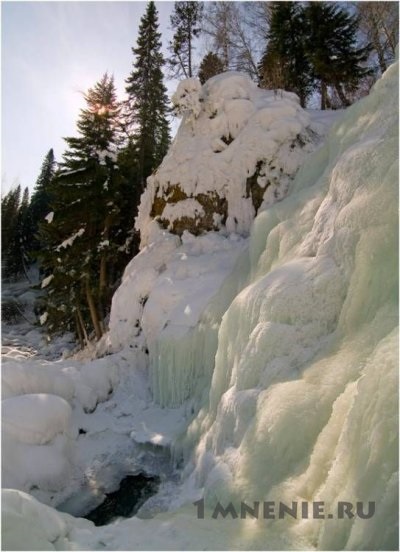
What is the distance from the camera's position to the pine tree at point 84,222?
45.9 feet

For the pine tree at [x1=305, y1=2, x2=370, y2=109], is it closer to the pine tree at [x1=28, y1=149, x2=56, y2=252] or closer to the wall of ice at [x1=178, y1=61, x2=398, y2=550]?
the wall of ice at [x1=178, y1=61, x2=398, y2=550]

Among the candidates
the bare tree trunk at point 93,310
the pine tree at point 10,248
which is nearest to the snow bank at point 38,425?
the bare tree trunk at point 93,310

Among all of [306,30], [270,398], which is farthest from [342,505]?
[306,30]

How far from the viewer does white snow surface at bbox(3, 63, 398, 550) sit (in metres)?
2.37

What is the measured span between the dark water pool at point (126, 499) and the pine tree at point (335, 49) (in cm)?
1375

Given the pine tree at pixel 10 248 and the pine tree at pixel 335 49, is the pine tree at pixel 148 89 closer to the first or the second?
the pine tree at pixel 335 49

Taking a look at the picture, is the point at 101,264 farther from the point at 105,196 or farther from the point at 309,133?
the point at 309,133

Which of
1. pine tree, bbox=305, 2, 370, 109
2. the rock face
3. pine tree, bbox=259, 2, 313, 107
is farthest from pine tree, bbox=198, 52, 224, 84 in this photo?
A: the rock face

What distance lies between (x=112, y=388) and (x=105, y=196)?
26.7 feet

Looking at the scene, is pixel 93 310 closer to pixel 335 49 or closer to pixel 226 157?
pixel 226 157

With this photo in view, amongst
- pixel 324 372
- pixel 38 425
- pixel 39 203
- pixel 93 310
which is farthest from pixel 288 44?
pixel 39 203

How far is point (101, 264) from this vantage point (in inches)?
555

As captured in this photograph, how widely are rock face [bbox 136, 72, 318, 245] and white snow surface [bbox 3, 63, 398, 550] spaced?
3.00m

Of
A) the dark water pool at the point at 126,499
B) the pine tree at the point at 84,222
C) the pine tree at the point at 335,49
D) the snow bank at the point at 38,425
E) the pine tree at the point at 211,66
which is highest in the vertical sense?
the pine tree at the point at 211,66
